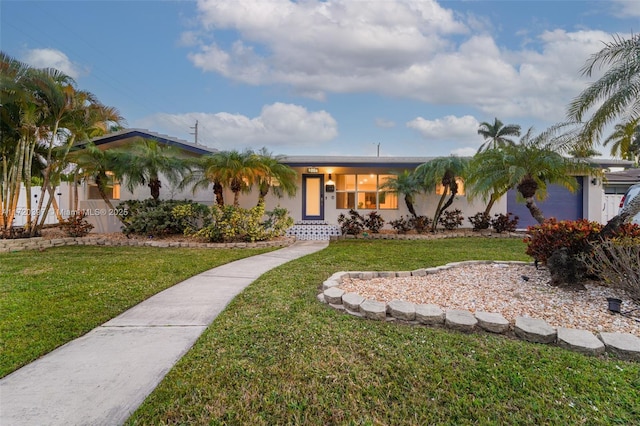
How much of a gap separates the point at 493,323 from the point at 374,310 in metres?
1.19

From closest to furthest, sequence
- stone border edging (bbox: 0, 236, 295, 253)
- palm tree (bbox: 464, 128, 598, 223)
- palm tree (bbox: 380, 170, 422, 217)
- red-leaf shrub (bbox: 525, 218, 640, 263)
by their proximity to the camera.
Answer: red-leaf shrub (bbox: 525, 218, 640, 263)
palm tree (bbox: 464, 128, 598, 223)
stone border edging (bbox: 0, 236, 295, 253)
palm tree (bbox: 380, 170, 422, 217)

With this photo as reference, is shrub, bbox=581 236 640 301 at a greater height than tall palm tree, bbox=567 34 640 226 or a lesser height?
lesser

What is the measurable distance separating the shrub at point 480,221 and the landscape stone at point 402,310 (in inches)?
385

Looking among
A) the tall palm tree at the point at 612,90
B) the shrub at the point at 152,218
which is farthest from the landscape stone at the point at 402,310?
the shrub at the point at 152,218

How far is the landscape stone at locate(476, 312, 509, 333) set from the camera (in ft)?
9.88

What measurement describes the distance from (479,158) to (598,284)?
5.16 metres

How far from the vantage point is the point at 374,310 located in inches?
134

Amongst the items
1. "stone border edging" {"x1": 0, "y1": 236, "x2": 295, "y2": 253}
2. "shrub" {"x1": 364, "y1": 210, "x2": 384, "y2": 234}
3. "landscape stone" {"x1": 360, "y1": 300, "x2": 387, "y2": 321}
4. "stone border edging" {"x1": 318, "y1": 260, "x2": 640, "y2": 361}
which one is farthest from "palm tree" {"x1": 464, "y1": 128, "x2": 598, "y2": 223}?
"stone border edging" {"x1": 0, "y1": 236, "x2": 295, "y2": 253}

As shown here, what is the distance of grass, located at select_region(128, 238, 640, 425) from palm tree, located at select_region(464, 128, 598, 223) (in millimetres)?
4803

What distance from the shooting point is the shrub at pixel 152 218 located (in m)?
9.73

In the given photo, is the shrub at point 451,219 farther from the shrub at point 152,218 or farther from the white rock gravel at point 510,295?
the shrub at point 152,218

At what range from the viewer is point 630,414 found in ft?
6.23

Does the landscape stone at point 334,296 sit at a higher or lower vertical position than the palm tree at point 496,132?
lower

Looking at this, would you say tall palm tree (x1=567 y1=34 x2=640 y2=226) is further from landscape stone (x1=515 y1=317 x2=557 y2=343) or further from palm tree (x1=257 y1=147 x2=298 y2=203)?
palm tree (x1=257 y1=147 x2=298 y2=203)
